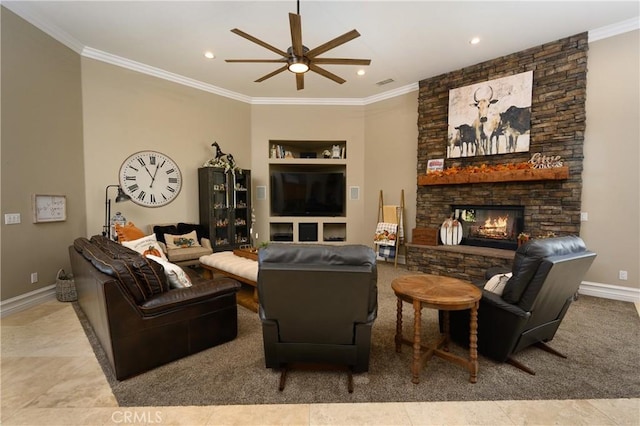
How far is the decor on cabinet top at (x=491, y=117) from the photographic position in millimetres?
4293

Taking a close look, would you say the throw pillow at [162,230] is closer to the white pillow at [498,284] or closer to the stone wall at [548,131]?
the white pillow at [498,284]

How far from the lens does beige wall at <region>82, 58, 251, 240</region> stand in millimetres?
4344

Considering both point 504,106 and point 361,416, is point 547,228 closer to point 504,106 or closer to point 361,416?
point 504,106

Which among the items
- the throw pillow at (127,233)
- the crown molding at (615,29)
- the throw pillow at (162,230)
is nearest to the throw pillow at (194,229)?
the throw pillow at (162,230)

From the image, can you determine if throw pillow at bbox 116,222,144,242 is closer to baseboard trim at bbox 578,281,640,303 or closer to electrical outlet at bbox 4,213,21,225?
electrical outlet at bbox 4,213,21,225

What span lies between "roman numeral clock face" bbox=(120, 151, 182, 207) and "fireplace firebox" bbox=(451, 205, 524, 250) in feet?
17.0

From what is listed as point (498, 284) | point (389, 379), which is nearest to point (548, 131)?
point (498, 284)

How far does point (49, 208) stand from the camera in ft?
12.2

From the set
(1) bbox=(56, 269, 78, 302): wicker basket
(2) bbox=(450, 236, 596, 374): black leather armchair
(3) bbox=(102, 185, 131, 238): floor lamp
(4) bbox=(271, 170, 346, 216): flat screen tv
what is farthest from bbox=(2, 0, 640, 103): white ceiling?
(1) bbox=(56, 269, 78, 302): wicker basket

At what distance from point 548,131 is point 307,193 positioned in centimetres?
444

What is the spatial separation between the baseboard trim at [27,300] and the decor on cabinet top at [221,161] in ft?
9.66

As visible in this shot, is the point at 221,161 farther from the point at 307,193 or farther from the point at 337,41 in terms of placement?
the point at 337,41

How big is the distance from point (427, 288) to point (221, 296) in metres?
1.77

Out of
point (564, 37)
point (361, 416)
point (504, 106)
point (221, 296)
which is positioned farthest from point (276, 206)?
point (564, 37)
